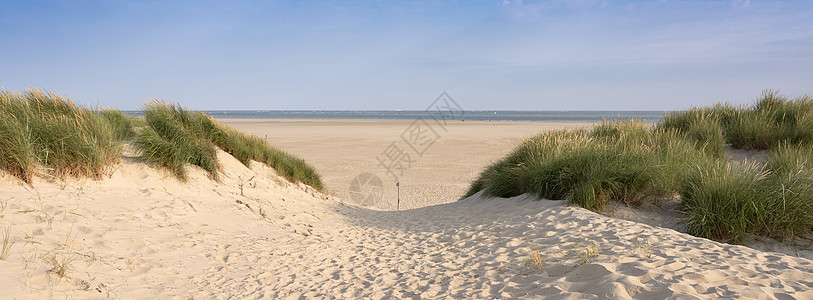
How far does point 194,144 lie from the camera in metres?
8.13

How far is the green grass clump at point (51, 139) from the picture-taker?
5.46m

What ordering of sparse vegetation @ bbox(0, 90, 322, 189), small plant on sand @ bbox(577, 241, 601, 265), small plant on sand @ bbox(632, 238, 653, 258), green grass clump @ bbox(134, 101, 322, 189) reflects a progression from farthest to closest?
1. green grass clump @ bbox(134, 101, 322, 189)
2. sparse vegetation @ bbox(0, 90, 322, 189)
3. small plant on sand @ bbox(632, 238, 653, 258)
4. small plant on sand @ bbox(577, 241, 601, 265)

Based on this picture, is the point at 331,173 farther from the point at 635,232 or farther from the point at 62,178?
the point at 635,232

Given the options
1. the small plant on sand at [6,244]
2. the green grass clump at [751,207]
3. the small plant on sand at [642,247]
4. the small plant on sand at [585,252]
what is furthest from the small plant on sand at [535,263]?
the small plant on sand at [6,244]

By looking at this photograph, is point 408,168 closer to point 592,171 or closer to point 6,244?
point 592,171

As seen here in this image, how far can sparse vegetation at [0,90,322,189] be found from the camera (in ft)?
18.4

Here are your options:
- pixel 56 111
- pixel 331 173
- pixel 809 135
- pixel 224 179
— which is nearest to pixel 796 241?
pixel 809 135

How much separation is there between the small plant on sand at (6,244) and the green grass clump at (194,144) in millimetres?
3028

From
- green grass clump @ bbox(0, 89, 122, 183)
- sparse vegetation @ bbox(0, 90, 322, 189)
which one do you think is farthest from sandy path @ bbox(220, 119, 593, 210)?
green grass clump @ bbox(0, 89, 122, 183)

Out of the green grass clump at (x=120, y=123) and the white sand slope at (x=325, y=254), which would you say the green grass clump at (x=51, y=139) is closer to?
the white sand slope at (x=325, y=254)

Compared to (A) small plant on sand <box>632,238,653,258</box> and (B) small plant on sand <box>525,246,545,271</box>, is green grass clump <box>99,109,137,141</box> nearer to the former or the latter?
(B) small plant on sand <box>525,246,545,271</box>

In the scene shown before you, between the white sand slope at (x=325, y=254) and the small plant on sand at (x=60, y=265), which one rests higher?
the small plant on sand at (x=60, y=265)

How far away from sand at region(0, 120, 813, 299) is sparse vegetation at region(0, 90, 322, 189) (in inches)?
9.4

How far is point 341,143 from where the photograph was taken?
25.7m
